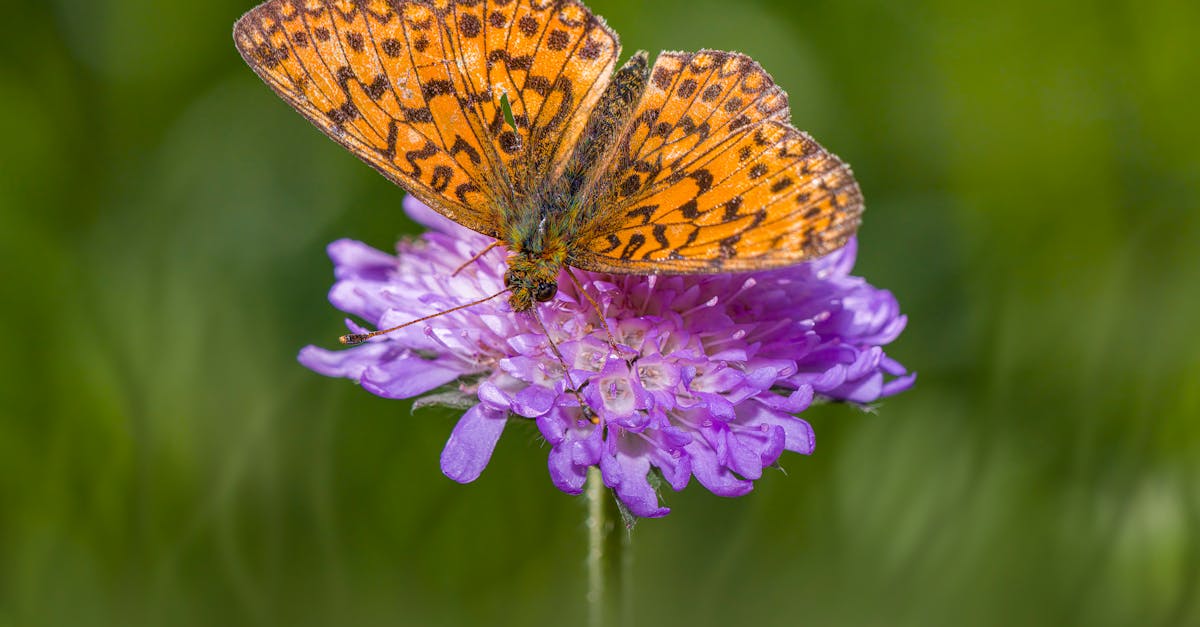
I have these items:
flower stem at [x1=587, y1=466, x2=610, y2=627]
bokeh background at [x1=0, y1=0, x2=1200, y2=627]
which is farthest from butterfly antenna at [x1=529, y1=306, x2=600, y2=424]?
bokeh background at [x1=0, y1=0, x2=1200, y2=627]

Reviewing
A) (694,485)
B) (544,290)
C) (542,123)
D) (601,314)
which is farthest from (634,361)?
(694,485)

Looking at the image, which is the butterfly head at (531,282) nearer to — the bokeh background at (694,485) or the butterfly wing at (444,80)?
the butterfly wing at (444,80)

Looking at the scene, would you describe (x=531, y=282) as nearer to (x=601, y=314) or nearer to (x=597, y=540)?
(x=601, y=314)

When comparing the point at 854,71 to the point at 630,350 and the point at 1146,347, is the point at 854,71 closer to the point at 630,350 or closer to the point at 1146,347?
the point at 1146,347

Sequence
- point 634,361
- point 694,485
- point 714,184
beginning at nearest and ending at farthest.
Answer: point 714,184
point 634,361
point 694,485

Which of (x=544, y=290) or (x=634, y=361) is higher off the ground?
(x=544, y=290)

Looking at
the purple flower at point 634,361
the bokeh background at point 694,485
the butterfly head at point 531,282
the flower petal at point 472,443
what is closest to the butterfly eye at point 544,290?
the butterfly head at point 531,282

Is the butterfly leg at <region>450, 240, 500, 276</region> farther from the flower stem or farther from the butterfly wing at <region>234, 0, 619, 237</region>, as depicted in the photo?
the flower stem
